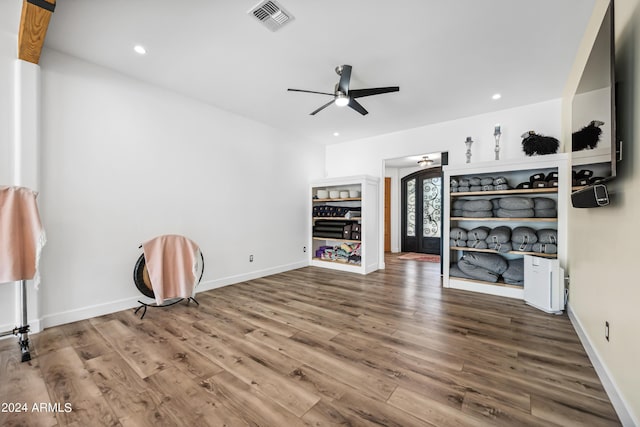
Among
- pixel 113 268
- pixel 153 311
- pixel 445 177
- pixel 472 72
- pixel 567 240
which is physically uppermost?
pixel 472 72

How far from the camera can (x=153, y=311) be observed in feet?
9.86

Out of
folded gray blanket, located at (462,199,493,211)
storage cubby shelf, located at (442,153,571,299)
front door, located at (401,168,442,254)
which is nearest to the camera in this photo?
storage cubby shelf, located at (442,153,571,299)

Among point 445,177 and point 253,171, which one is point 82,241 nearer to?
point 253,171

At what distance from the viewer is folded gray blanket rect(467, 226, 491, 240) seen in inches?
146

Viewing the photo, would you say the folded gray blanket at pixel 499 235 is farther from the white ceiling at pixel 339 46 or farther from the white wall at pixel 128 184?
the white wall at pixel 128 184

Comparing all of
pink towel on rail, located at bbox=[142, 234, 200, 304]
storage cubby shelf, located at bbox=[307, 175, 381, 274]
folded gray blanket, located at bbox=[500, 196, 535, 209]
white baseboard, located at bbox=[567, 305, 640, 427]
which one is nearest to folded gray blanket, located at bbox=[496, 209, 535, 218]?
folded gray blanket, located at bbox=[500, 196, 535, 209]

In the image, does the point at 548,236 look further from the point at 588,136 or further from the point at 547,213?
the point at 588,136

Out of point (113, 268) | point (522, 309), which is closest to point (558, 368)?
point (522, 309)

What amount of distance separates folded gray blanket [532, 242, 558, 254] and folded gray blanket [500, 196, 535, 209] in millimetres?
488

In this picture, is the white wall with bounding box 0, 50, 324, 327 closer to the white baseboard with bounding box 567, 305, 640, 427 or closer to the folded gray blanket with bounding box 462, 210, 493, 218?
the folded gray blanket with bounding box 462, 210, 493, 218

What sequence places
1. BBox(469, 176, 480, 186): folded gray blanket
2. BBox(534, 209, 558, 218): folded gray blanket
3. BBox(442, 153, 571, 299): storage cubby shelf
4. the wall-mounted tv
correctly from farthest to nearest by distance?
BBox(469, 176, 480, 186): folded gray blanket → BBox(534, 209, 558, 218): folded gray blanket → BBox(442, 153, 571, 299): storage cubby shelf → the wall-mounted tv

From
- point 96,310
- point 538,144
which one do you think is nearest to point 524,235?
point 538,144

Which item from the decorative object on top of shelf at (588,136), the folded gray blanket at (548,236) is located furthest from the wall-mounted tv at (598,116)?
the folded gray blanket at (548,236)

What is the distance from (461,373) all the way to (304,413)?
111 cm
